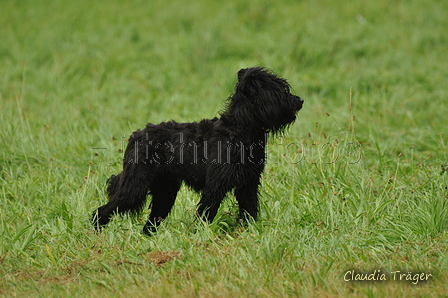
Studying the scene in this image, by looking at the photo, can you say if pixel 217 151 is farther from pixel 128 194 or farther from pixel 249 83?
pixel 128 194

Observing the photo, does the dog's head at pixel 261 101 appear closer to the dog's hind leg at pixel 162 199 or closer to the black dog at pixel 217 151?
the black dog at pixel 217 151

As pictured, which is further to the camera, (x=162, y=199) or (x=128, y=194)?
(x=162, y=199)

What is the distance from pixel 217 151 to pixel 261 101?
1.69ft

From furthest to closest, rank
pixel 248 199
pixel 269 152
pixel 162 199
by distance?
pixel 269 152, pixel 162 199, pixel 248 199

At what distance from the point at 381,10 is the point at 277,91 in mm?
9059

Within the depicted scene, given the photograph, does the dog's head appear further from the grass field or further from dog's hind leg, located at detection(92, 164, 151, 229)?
dog's hind leg, located at detection(92, 164, 151, 229)

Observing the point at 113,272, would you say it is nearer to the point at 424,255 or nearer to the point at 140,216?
the point at 140,216

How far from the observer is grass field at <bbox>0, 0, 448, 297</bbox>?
3393 millimetres

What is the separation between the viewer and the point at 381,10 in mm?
11875

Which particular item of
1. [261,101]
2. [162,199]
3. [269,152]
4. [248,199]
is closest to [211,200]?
[248,199]

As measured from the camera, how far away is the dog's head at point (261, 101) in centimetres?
388

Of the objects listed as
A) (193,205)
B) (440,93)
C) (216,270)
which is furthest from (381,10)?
(216,270)

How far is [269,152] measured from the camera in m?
5.86

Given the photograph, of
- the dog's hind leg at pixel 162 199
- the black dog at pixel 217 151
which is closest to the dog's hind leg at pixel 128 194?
the black dog at pixel 217 151
